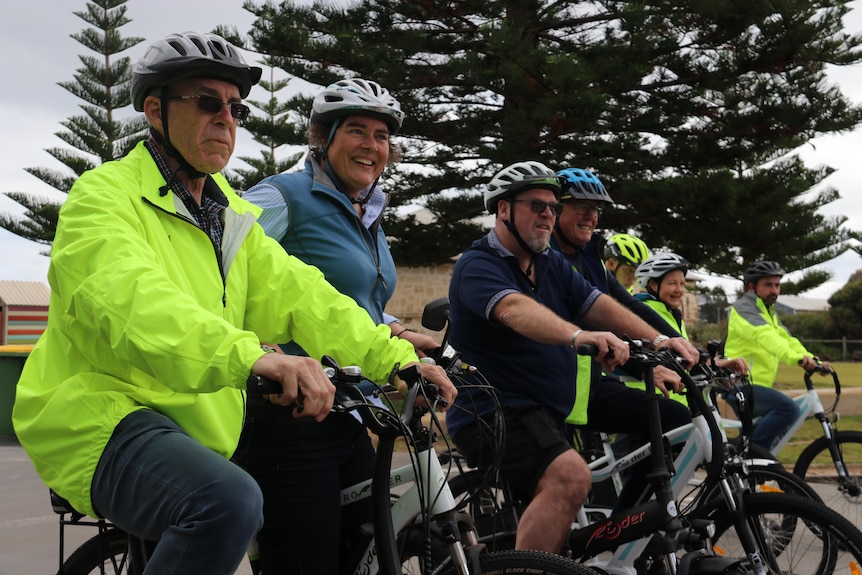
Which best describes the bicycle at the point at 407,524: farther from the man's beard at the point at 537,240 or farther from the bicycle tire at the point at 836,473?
the bicycle tire at the point at 836,473

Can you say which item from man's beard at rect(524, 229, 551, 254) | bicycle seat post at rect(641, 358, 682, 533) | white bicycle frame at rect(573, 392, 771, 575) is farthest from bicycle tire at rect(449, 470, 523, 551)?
man's beard at rect(524, 229, 551, 254)

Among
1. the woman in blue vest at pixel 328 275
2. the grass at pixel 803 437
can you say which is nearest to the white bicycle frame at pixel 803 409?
the grass at pixel 803 437

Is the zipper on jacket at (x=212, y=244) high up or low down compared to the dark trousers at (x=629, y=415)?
up

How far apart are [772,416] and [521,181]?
4195 mm

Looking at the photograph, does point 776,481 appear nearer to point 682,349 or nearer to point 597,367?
point 597,367

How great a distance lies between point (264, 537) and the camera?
115 inches

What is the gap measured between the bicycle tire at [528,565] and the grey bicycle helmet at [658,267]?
3809mm

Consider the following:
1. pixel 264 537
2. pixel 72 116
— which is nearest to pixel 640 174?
pixel 72 116

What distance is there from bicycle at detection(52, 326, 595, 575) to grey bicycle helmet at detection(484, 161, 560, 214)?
1.66m

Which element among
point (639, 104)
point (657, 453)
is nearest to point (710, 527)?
point (657, 453)

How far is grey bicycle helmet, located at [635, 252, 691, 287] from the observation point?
6270mm

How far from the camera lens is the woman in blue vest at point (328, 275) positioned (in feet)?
9.39

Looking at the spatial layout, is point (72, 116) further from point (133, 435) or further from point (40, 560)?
point (133, 435)

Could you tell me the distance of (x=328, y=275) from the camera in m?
3.20
